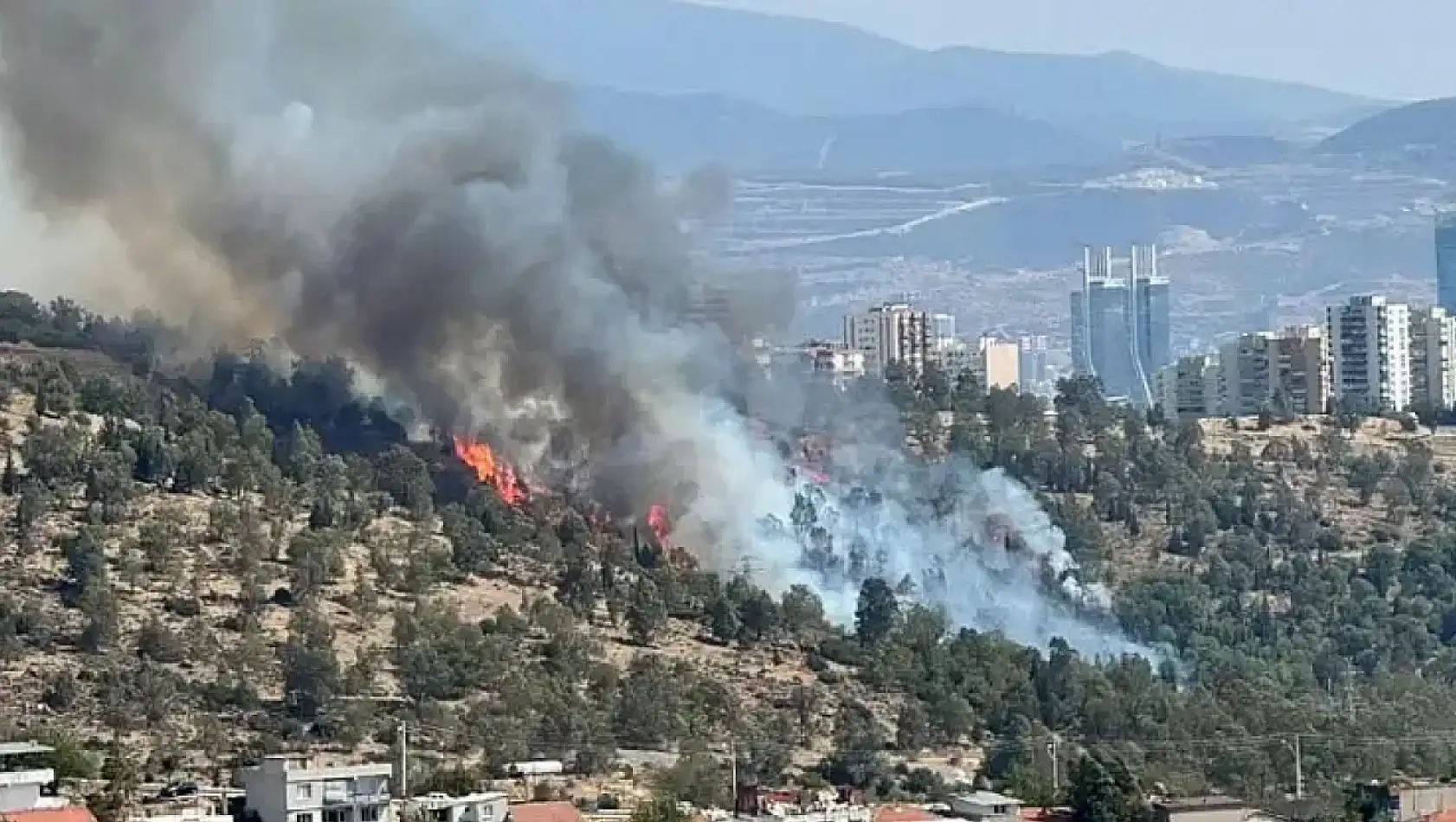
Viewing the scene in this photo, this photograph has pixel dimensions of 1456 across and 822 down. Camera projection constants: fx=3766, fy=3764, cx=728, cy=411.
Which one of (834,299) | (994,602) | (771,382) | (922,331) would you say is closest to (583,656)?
(994,602)

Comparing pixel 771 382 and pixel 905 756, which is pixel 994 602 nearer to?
pixel 771 382

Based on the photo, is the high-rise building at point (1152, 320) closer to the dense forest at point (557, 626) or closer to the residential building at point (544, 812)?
the dense forest at point (557, 626)

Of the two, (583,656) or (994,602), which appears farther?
(994,602)

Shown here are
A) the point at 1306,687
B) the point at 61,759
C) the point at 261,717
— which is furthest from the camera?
the point at 1306,687

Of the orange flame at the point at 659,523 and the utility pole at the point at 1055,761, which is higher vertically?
the orange flame at the point at 659,523

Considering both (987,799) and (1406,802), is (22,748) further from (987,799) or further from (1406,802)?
(1406,802)

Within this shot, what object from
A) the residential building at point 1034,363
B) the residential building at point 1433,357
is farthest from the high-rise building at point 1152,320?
the residential building at point 1433,357
